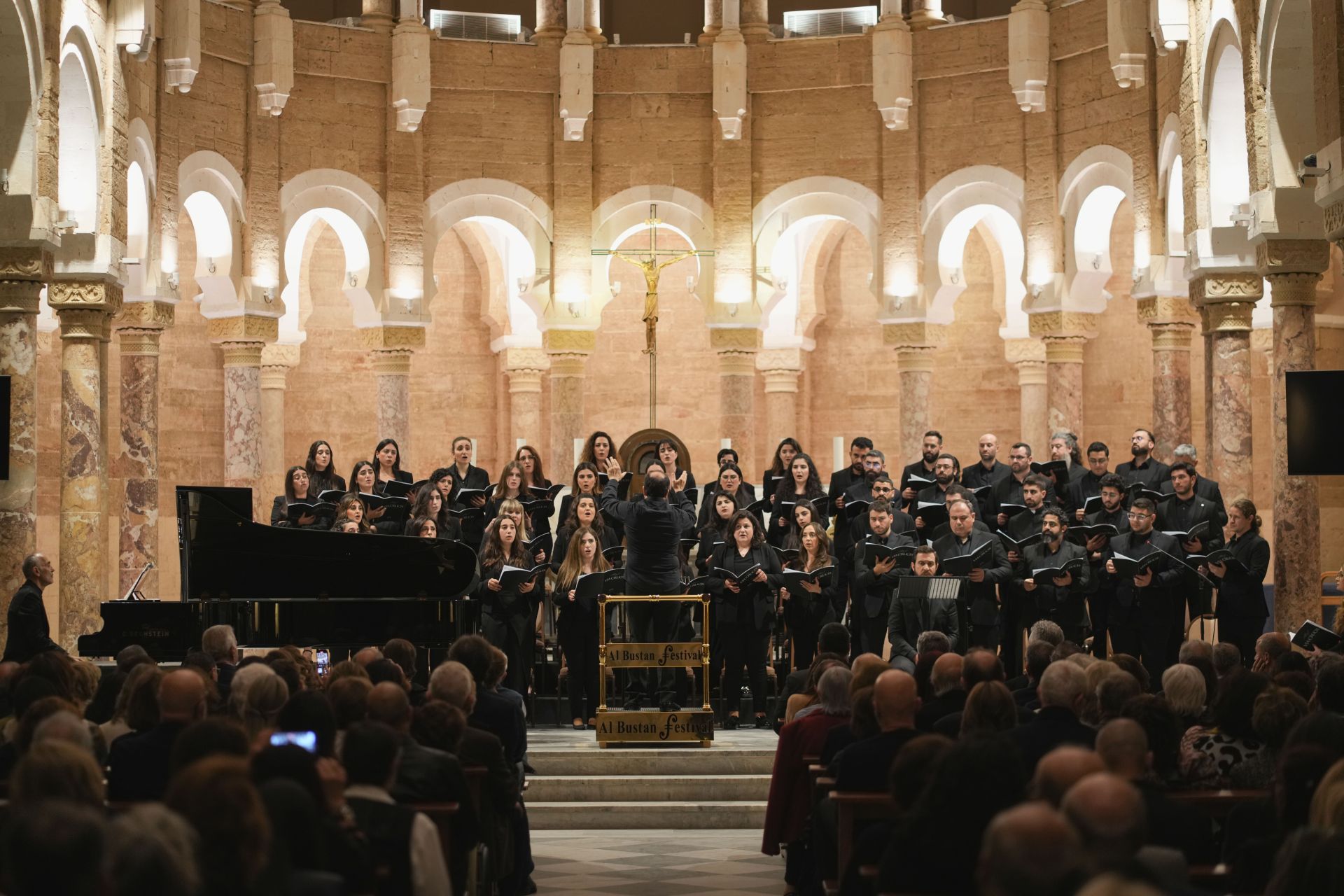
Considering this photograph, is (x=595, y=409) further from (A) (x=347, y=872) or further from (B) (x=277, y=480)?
(A) (x=347, y=872)

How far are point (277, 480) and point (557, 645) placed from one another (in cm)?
866

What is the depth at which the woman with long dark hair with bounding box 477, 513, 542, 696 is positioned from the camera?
1221 centimetres

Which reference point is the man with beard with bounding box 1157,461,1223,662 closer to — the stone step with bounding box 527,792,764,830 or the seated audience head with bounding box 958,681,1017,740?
the stone step with bounding box 527,792,764,830

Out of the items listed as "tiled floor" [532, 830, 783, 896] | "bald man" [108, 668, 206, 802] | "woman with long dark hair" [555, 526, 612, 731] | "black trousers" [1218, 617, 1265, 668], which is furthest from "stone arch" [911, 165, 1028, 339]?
"bald man" [108, 668, 206, 802]

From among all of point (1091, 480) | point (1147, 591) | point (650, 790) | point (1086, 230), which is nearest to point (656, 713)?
point (650, 790)

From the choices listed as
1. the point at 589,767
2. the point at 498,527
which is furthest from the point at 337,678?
the point at 498,527

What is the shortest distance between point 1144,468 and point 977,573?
2.29 metres

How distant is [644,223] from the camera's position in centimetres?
2020

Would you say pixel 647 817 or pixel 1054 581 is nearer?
pixel 647 817

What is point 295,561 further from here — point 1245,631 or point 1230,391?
point 1230,391

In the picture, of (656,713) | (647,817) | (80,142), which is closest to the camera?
(647,817)

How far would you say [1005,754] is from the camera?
482 cm

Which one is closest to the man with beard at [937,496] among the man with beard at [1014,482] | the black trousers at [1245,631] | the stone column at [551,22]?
the man with beard at [1014,482]

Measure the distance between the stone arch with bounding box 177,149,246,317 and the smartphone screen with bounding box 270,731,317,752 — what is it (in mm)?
13619
